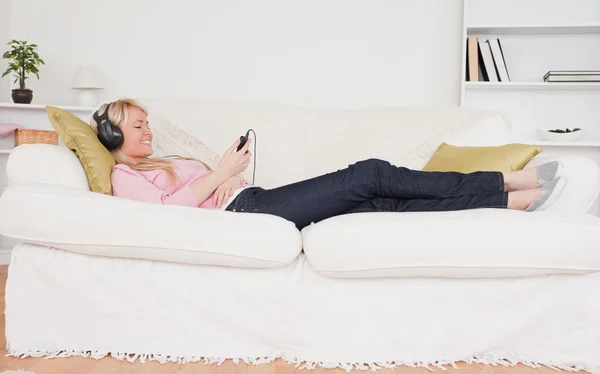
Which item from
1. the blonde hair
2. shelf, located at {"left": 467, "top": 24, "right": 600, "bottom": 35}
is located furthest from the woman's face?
shelf, located at {"left": 467, "top": 24, "right": 600, "bottom": 35}

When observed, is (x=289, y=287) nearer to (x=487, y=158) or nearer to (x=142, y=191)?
(x=142, y=191)

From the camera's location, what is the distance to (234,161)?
2.30 metres

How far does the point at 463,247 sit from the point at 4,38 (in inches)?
132

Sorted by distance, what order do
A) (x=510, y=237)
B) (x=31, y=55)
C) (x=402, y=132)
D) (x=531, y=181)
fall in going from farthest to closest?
1. (x=31, y=55)
2. (x=402, y=132)
3. (x=531, y=181)
4. (x=510, y=237)

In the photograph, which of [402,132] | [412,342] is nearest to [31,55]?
[402,132]

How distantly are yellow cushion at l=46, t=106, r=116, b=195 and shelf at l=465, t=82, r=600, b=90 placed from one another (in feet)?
7.54

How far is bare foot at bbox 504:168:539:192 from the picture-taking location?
2.10 m

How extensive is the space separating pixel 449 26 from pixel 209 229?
2560 millimetres

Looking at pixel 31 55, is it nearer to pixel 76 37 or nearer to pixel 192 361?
pixel 76 37

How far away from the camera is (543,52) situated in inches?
151

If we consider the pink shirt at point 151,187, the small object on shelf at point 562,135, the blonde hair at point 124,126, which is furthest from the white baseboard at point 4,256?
the small object on shelf at point 562,135

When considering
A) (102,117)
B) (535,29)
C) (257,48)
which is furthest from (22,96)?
(535,29)

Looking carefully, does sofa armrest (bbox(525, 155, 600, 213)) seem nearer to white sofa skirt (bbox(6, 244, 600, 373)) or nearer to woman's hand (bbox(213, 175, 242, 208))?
white sofa skirt (bbox(6, 244, 600, 373))

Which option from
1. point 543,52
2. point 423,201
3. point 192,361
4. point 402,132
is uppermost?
point 543,52
